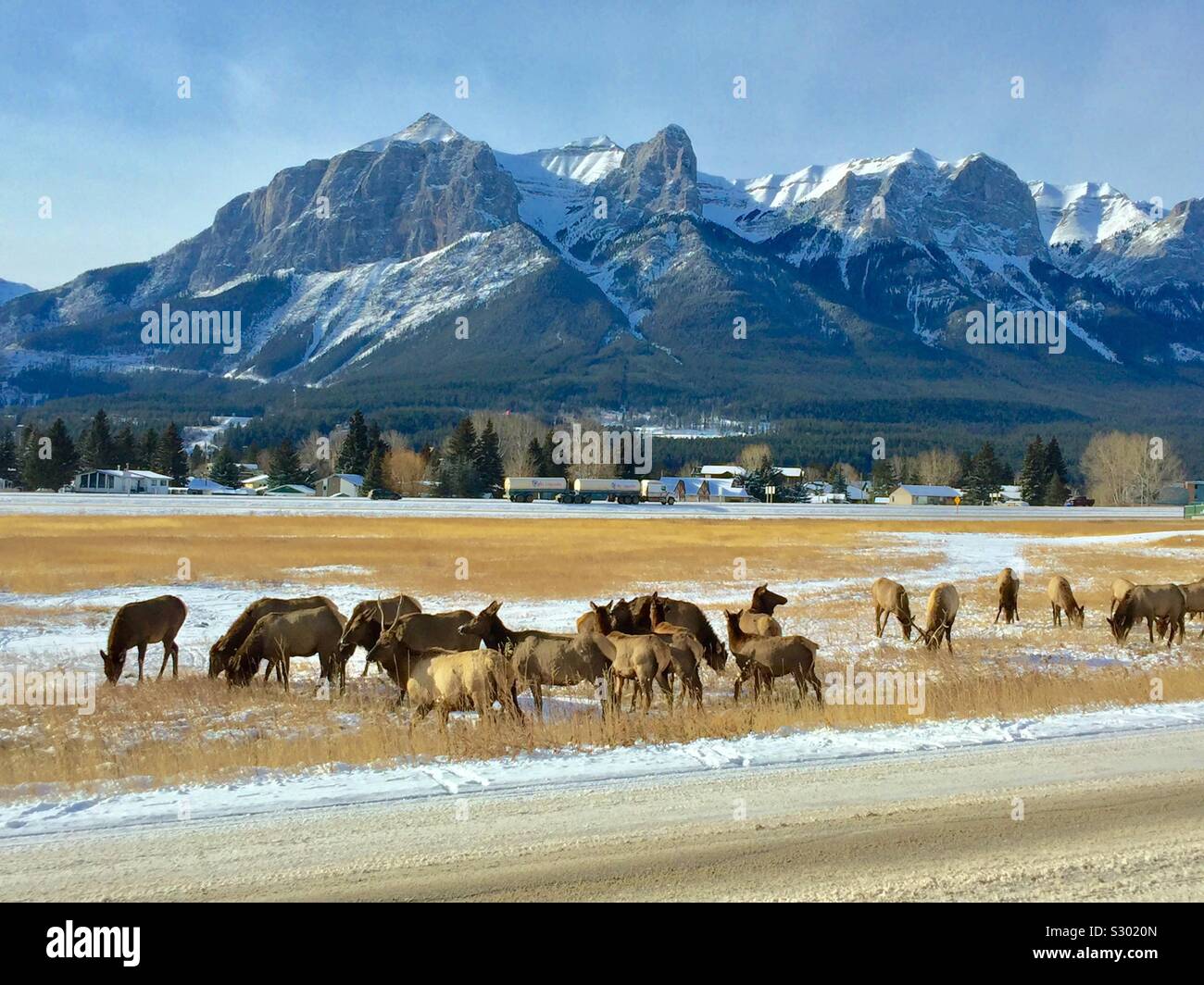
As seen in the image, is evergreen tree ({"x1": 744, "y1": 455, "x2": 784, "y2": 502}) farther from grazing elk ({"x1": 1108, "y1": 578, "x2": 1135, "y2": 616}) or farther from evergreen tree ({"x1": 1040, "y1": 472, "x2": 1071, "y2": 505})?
grazing elk ({"x1": 1108, "y1": 578, "x2": 1135, "y2": 616})

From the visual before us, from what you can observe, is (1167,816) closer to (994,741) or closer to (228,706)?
(994,741)

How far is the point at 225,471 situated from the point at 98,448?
1799 centimetres

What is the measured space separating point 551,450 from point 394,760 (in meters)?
136

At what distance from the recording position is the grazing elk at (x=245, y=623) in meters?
16.3

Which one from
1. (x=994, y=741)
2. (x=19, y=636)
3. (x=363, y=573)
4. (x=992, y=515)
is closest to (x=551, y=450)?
(x=992, y=515)

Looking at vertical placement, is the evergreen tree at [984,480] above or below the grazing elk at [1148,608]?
above

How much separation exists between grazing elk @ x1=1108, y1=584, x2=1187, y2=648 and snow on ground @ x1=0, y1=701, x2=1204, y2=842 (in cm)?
933

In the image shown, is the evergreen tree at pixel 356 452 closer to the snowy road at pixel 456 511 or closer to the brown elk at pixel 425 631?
the snowy road at pixel 456 511

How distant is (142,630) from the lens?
56.6 feet

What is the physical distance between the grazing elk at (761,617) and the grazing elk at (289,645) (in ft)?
23.4

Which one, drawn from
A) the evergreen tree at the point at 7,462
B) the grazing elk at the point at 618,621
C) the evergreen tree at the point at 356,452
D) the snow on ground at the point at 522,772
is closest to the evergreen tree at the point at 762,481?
the evergreen tree at the point at 356,452

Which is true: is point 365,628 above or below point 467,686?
above

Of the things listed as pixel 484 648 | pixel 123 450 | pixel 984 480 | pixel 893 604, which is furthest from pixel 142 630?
pixel 984 480

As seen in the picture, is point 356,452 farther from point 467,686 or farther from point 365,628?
point 467,686
